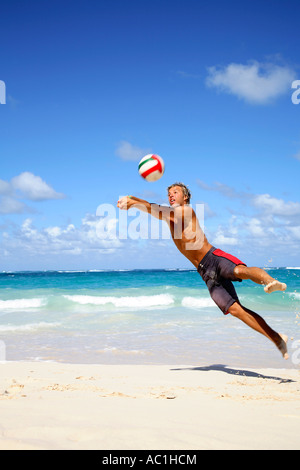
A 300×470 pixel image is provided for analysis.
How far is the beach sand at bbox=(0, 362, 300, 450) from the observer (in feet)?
8.96

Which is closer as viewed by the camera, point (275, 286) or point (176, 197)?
point (275, 286)

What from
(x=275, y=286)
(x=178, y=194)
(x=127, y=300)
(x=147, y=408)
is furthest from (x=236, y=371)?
(x=127, y=300)

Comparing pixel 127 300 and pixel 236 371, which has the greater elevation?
pixel 236 371

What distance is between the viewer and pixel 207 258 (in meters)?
5.34

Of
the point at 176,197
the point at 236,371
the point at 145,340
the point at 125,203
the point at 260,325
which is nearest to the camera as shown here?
the point at 125,203

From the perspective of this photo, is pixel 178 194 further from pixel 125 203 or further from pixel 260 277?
pixel 260 277

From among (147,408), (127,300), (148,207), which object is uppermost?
(148,207)

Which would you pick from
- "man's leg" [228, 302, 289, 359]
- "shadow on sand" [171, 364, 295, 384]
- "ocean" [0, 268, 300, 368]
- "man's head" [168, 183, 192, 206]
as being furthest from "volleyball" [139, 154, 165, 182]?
"ocean" [0, 268, 300, 368]

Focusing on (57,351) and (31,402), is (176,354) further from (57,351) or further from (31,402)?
(31,402)

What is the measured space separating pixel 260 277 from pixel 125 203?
191 centimetres

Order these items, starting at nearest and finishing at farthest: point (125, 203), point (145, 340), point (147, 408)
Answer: point (147, 408) → point (125, 203) → point (145, 340)

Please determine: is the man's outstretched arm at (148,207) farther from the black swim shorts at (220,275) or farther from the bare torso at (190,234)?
the black swim shorts at (220,275)

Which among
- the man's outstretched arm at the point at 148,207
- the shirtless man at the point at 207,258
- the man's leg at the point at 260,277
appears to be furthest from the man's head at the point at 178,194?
the man's leg at the point at 260,277
